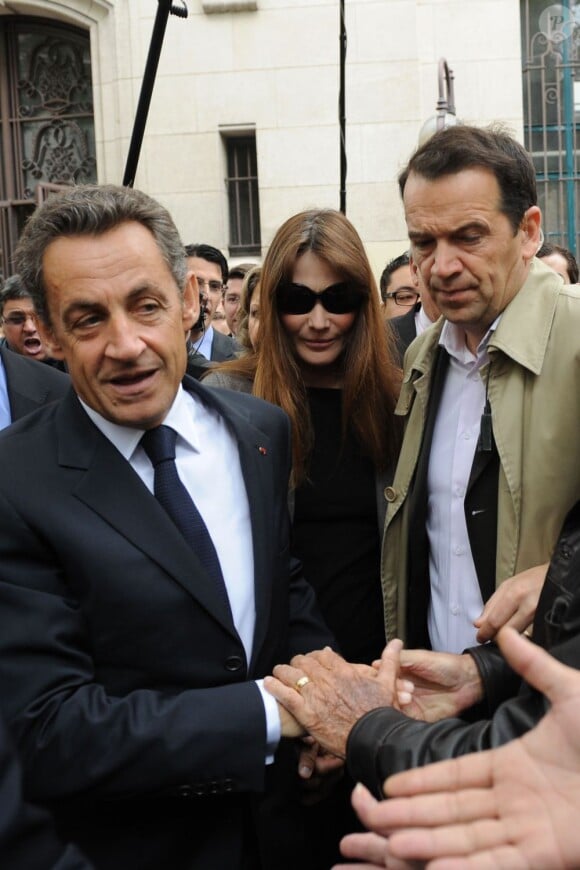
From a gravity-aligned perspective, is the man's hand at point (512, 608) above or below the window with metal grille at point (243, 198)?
below

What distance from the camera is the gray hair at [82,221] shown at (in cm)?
207

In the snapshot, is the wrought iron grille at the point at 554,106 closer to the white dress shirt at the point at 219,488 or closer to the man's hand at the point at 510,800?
the white dress shirt at the point at 219,488

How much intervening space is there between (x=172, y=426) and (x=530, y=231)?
126 cm

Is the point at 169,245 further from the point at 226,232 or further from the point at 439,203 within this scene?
the point at 226,232

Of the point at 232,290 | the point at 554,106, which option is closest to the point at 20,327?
the point at 232,290

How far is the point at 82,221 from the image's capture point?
2.07m

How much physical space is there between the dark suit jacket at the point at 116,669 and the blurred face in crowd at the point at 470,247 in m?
1.12

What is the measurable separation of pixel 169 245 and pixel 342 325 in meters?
0.96

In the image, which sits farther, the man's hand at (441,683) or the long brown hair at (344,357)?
the long brown hair at (344,357)

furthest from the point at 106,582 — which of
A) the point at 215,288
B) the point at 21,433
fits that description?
the point at 215,288

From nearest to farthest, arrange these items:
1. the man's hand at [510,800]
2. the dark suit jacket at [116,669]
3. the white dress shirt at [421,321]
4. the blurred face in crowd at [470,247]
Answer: the man's hand at [510,800] < the dark suit jacket at [116,669] < the blurred face in crowd at [470,247] < the white dress shirt at [421,321]

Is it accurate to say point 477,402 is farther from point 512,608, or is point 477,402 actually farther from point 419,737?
point 419,737

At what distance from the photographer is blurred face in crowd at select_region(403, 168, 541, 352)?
2641 millimetres

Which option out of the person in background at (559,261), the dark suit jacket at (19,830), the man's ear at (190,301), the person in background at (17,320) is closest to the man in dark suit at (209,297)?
the person in background at (17,320)
